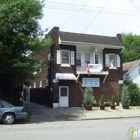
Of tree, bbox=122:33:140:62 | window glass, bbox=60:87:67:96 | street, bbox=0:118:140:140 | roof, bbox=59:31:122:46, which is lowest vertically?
street, bbox=0:118:140:140

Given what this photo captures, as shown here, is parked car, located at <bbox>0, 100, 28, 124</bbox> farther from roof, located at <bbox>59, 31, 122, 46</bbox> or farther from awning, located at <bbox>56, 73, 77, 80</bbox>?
roof, located at <bbox>59, 31, 122, 46</bbox>

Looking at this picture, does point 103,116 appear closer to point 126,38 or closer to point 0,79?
point 0,79

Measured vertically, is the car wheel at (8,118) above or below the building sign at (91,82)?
below

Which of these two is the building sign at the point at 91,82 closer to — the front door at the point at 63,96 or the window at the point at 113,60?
the front door at the point at 63,96

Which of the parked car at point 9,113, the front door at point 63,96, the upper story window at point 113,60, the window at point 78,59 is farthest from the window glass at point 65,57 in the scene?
the parked car at point 9,113

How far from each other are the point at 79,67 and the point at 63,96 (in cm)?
353

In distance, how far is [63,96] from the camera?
918 inches

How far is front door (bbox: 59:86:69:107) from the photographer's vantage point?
75.9 ft

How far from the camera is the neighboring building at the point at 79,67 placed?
2311 cm

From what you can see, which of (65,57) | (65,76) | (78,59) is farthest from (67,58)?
(65,76)

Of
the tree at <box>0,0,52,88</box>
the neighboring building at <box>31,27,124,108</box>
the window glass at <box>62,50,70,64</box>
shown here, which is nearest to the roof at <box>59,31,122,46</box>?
the neighboring building at <box>31,27,124,108</box>

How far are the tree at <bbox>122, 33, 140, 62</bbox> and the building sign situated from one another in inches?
999

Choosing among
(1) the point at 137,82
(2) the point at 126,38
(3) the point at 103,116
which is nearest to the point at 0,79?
(3) the point at 103,116

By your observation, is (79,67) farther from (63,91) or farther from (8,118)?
(8,118)
